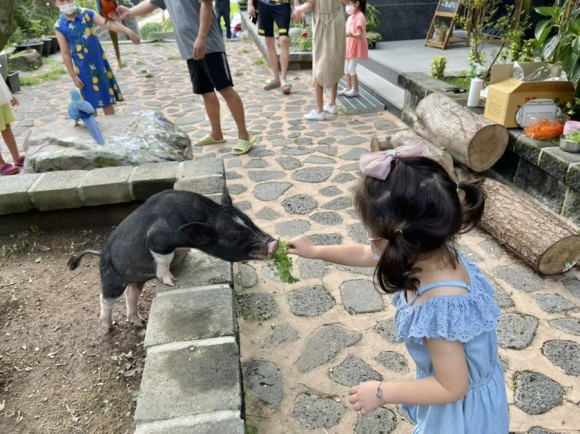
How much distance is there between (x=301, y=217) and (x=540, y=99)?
8.12ft

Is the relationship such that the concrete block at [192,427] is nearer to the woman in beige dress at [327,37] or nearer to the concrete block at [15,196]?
the concrete block at [15,196]

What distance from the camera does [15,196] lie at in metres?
3.40

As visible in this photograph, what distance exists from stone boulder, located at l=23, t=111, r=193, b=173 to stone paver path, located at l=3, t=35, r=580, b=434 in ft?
2.93

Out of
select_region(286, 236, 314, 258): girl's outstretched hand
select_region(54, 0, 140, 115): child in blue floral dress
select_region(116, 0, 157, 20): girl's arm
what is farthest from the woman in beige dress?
select_region(286, 236, 314, 258): girl's outstretched hand

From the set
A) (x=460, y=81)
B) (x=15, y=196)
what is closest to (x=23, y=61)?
(x=15, y=196)

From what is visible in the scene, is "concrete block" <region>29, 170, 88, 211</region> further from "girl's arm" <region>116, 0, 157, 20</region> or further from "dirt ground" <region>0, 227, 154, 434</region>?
"girl's arm" <region>116, 0, 157, 20</region>

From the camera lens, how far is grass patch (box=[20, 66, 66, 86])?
1030 cm

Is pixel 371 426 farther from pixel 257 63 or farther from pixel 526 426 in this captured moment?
pixel 257 63

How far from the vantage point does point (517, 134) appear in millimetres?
4340

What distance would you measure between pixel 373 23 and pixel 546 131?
23.5 ft

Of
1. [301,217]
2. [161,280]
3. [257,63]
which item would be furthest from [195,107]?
[161,280]

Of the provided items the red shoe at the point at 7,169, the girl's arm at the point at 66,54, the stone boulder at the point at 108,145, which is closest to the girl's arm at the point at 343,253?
the stone boulder at the point at 108,145

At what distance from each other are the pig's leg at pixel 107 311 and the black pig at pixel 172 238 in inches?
3.3

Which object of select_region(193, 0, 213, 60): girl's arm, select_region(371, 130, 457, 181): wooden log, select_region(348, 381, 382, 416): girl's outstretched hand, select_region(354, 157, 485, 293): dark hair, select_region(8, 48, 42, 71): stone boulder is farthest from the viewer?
select_region(8, 48, 42, 71): stone boulder
